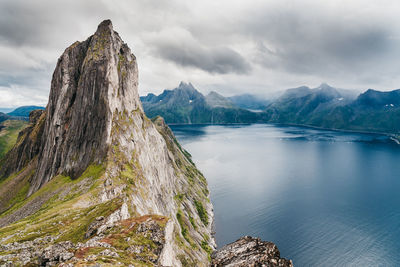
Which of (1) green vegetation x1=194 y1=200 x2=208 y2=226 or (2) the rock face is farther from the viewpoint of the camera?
(1) green vegetation x1=194 y1=200 x2=208 y2=226

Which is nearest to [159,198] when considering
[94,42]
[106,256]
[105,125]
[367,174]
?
[105,125]

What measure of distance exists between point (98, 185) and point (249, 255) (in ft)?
146

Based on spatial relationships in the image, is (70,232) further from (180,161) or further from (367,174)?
(367,174)

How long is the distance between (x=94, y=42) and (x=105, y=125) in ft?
140

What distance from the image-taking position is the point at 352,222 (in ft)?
370

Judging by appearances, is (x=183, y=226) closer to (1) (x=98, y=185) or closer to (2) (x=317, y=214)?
(1) (x=98, y=185)

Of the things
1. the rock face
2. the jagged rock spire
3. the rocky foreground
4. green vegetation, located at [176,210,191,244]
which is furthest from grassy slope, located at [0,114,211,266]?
the rock face

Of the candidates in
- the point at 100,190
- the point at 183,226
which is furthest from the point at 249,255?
the point at 183,226

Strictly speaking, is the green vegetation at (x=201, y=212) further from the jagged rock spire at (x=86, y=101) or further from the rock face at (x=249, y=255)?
the rock face at (x=249, y=255)

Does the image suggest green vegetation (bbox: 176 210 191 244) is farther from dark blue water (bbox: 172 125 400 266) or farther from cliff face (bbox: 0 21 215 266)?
dark blue water (bbox: 172 125 400 266)

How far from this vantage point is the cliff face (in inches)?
1107

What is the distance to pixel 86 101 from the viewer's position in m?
80.1

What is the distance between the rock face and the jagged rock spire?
175 feet

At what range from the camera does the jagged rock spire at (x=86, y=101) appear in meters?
72.7
